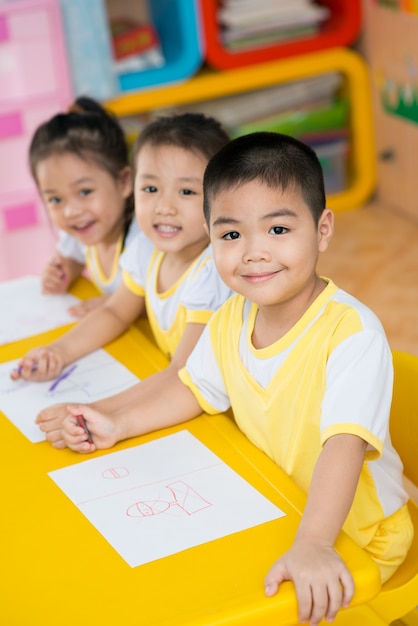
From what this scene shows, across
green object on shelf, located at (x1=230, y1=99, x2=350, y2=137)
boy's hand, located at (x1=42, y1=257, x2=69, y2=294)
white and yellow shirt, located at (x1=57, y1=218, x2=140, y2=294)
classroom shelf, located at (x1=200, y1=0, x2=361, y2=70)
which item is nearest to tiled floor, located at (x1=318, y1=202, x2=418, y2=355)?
green object on shelf, located at (x1=230, y1=99, x2=350, y2=137)

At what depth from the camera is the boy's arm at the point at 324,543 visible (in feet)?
2.93

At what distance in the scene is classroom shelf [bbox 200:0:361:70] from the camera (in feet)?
10.5

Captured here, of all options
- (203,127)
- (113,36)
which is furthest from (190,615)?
(113,36)

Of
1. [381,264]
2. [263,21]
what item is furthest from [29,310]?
[263,21]

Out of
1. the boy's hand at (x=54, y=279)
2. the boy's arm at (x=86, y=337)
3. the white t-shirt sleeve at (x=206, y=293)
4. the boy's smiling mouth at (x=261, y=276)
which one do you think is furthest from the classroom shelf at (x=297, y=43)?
the boy's smiling mouth at (x=261, y=276)

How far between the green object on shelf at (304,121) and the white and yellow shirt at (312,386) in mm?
2187

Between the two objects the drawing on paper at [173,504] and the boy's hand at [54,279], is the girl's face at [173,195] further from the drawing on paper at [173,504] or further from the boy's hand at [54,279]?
the drawing on paper at [173,504]

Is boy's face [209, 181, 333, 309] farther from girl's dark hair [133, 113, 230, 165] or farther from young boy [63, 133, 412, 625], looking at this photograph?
girl's dark hair [133, 113, 230, 165]

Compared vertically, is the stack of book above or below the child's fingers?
below

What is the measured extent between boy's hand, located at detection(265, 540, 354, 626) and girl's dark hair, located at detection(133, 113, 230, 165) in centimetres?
79

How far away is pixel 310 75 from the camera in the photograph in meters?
3.39

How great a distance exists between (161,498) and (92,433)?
0.18 metres

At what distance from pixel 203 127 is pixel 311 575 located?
859 mm

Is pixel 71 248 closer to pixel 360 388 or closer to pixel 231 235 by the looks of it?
pixel 231 235
